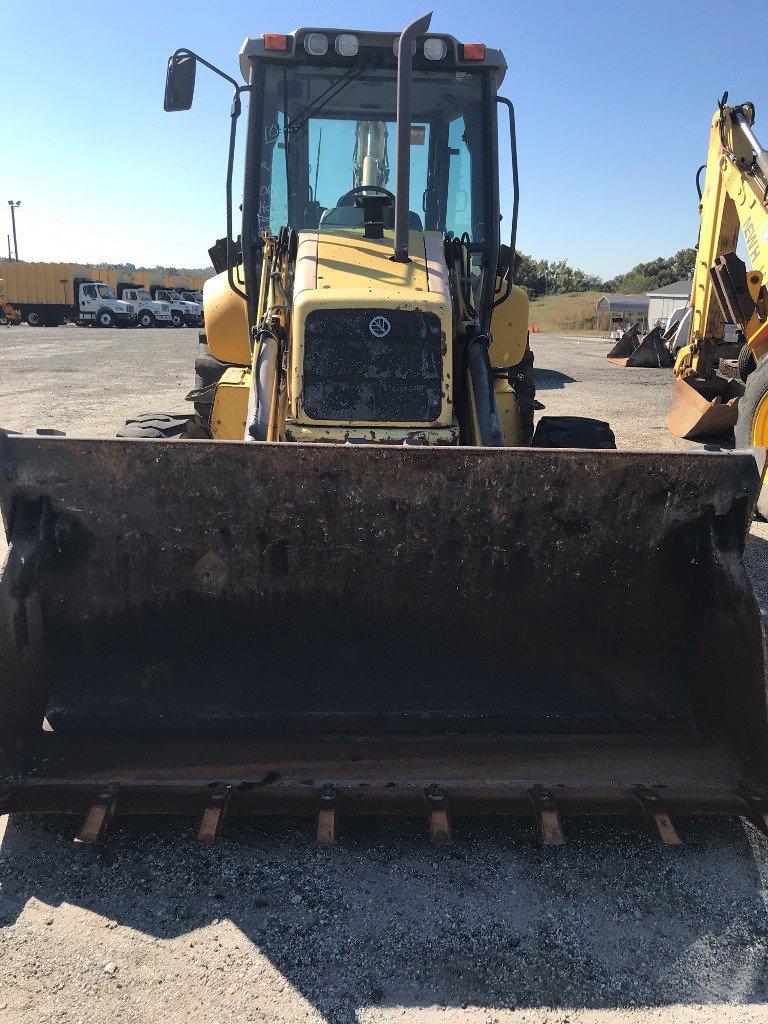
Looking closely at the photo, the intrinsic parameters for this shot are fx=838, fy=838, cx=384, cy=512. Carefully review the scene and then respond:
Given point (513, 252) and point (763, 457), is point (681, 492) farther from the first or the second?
point (513, 252)

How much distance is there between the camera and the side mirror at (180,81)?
14.0ft

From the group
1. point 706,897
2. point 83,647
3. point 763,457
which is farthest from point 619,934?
point 83,647

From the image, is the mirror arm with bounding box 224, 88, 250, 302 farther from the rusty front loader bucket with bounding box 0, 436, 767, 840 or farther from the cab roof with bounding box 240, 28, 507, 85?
the rusty front loader bucket with bounding box 0, 436, 767, 840

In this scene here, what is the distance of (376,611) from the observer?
325 cm

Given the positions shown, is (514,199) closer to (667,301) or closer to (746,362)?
(746,362)

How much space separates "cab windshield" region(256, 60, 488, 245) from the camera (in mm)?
4723

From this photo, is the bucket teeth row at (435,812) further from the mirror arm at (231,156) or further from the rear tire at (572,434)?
the mirror arm at (231,156)

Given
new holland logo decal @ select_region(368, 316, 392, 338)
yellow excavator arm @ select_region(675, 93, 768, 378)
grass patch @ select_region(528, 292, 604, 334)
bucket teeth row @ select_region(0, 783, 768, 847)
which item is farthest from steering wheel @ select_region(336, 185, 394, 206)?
grass patch @ select_region(528, 292, 604, 334)

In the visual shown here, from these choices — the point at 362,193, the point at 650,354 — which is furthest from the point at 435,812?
the point at 650,354

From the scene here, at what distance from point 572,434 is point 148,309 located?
135 feet

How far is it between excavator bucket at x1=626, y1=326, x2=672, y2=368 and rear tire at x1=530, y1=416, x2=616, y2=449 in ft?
56.5

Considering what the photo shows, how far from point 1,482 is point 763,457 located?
2.79 m

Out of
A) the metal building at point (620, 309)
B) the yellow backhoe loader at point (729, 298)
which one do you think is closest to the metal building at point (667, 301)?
the metal building at point (620, 309)

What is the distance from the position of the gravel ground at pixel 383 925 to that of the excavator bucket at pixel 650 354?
64.2ft
